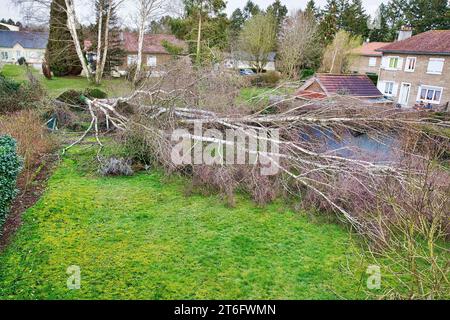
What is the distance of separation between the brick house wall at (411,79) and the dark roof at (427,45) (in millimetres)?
399

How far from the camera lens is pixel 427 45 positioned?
24578 mm

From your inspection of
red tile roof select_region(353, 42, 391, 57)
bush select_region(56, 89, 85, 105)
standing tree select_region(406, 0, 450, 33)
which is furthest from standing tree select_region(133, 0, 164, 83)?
standing tree select_region(406, 0, 450, 33)

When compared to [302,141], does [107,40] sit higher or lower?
higher

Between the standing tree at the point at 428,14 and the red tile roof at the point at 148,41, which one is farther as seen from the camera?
the standing tree at the point at 428,14

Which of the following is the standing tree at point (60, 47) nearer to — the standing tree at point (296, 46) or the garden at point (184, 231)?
the standing tree at point (296, 46)

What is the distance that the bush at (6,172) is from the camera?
6152 millimetres

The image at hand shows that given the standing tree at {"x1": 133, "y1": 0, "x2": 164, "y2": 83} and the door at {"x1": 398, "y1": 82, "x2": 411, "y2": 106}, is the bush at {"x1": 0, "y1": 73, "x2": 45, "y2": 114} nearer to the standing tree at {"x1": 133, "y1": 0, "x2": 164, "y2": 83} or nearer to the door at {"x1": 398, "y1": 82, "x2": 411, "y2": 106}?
the standing tree at {"x1": 133, "y1": 0, "x2": 164, "y2": 83}

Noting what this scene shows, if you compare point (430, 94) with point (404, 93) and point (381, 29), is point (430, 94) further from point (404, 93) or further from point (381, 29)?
point (381, 29)

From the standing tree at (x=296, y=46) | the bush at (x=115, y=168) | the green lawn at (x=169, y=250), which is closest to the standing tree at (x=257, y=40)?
the standing tree at (x=296, y=46)

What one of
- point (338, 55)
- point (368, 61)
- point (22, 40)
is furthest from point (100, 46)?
point (368, 61)

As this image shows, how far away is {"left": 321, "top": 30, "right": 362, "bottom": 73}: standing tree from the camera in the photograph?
3084 cm

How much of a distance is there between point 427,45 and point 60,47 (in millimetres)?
27921

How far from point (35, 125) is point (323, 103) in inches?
367

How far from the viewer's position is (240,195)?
877 centimetres
